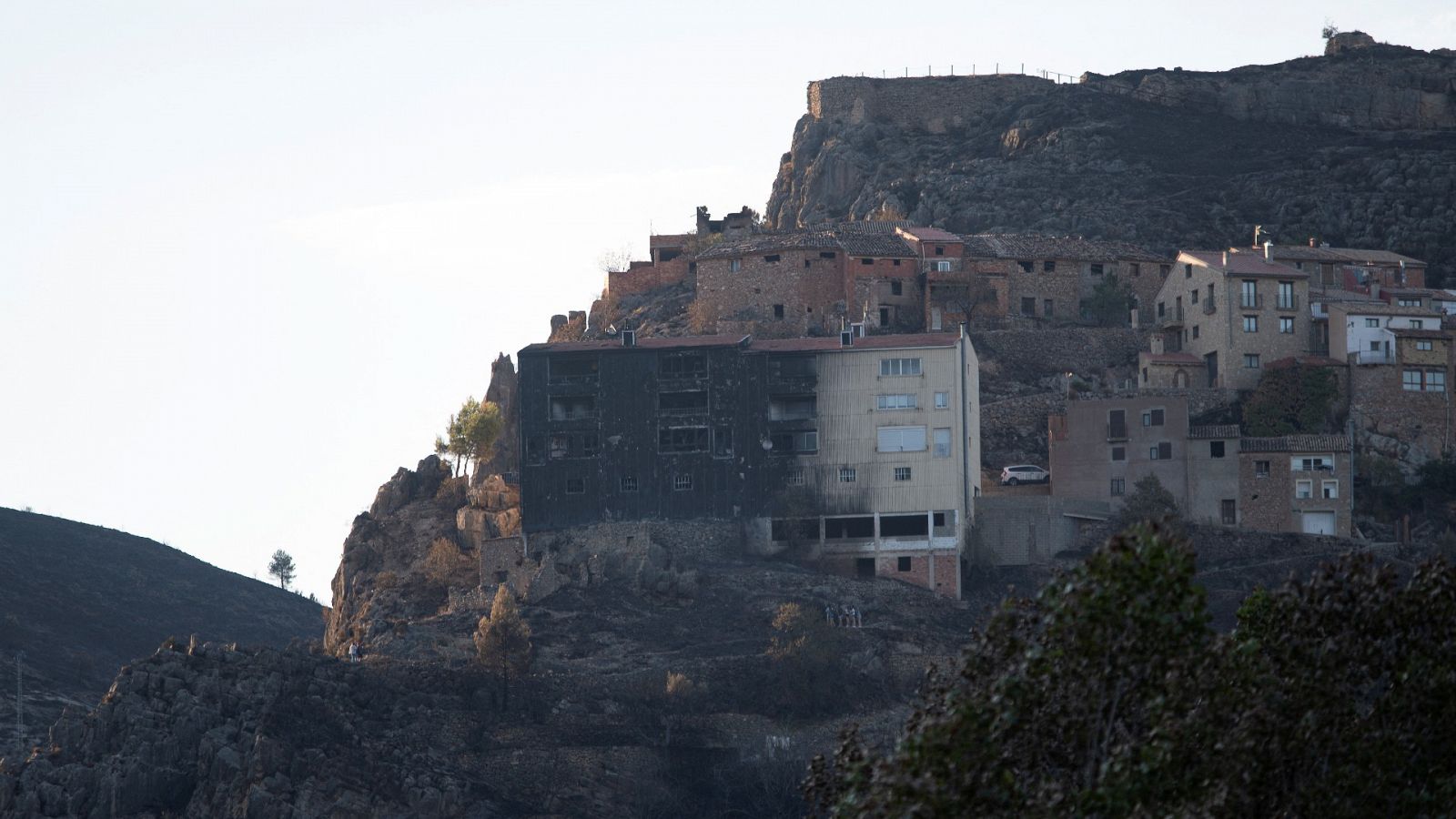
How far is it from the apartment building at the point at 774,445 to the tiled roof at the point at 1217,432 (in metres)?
8.12

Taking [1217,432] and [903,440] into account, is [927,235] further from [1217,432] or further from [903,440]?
[903,440]

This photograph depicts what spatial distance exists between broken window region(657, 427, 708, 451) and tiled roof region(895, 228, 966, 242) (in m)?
20.8

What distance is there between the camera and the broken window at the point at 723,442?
271ft

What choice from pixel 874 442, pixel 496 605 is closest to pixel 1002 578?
pixel 874 442

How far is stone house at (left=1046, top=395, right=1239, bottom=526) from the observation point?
84.3m

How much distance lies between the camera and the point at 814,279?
97.2m

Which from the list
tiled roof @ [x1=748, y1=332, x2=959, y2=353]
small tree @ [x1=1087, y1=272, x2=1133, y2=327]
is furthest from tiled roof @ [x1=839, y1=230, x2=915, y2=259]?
tiled roof @ [x1=748, y1=332, x2=959, y2=353]

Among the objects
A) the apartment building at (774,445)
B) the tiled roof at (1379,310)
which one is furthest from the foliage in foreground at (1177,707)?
the tiled roof at (1379,310)

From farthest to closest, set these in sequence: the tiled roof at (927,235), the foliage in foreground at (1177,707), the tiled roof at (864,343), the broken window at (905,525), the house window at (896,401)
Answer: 1. the tiled roof at (927,235)
2. the tiled roof at (864,343)
3. the house window at (896,401)
4. the broken window at (905,525)
5. the foliage in foreground at (1177,707)

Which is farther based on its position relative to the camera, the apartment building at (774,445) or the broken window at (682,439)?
the broken window at (682,439)

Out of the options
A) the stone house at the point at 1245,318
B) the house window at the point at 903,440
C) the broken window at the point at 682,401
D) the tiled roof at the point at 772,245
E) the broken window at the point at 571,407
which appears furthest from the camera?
the tiled roof at the point at 772,245

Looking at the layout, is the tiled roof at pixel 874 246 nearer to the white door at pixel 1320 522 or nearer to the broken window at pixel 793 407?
the broken window at pixel 793 407

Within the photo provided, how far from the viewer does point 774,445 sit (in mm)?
82750

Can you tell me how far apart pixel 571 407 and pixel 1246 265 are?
93.5 ft
